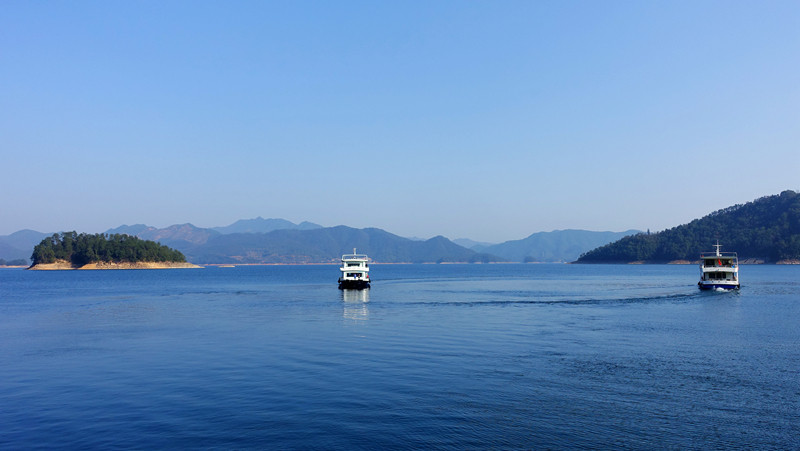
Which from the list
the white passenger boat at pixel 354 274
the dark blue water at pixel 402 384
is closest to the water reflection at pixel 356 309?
the dark blue water at pixel 402 384

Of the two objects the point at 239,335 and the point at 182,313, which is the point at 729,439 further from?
the point at 182,313

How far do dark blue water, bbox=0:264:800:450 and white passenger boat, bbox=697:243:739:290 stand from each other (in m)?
57.6

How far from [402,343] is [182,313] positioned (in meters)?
42.0

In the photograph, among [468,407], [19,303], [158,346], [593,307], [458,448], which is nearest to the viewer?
[458,448]

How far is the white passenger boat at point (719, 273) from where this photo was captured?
11175 centimetres

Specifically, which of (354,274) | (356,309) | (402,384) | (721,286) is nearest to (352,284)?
(354,274)

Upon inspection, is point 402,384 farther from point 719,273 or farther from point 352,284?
point 719,273

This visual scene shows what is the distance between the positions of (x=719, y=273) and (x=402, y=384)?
113 metres

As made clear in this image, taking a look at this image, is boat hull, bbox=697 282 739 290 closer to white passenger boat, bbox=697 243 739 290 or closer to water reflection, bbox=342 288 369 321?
white passenger boat, bbox=697 243 739 290

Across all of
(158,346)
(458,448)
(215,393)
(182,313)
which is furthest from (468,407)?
(182,313)

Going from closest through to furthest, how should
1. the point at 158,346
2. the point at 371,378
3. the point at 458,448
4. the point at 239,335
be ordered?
the point at 458,448, the point at 371,378, the point at 158,346, the point at 239,335

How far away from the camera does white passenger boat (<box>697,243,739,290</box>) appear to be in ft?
367

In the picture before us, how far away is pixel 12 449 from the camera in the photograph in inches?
802

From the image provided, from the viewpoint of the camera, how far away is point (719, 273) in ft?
→ 383
